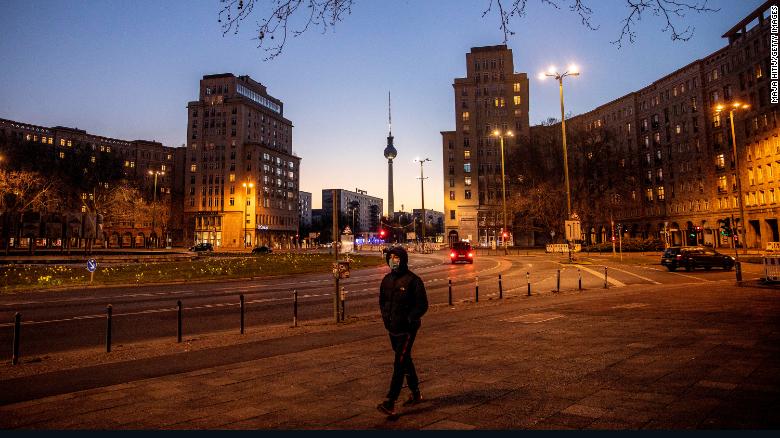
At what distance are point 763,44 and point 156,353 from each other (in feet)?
243

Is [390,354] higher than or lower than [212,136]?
lower

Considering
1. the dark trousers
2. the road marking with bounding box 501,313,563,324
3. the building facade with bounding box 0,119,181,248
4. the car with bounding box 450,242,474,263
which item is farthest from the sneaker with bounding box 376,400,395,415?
the building facade with bounding box 0,119,181,248

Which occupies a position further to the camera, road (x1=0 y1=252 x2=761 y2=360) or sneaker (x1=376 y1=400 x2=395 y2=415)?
road (x1=0 y1=252 x2=761 y2=360)

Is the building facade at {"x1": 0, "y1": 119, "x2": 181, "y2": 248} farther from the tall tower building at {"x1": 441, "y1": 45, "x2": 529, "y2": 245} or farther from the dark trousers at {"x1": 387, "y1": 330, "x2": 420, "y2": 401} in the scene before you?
the dark trousers at {"x1": 387, "y1": 330, "x2": 420, "y2": 401}

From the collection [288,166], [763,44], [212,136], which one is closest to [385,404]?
[763,44]

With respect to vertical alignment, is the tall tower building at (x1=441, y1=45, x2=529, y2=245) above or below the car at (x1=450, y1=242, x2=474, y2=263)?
above

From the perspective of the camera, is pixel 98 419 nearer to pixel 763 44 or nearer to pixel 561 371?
pixel 561 371

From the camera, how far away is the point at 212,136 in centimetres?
11406

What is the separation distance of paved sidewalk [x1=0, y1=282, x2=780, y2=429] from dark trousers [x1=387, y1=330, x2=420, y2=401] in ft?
0.90

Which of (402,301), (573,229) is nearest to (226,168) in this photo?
(573,229)

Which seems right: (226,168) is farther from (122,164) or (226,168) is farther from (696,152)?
(696,152)

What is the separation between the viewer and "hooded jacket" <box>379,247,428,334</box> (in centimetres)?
533

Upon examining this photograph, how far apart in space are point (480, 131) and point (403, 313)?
10307cm

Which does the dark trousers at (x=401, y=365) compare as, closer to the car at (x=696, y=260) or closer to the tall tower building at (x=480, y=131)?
the car at (x=696, y=260)
